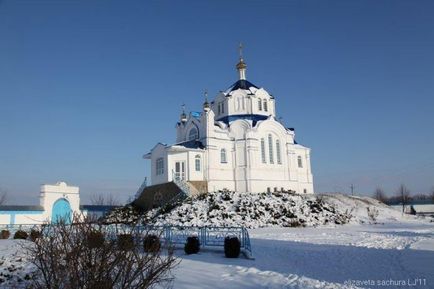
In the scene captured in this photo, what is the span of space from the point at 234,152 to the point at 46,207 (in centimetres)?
1633

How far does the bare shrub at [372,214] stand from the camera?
32.5m

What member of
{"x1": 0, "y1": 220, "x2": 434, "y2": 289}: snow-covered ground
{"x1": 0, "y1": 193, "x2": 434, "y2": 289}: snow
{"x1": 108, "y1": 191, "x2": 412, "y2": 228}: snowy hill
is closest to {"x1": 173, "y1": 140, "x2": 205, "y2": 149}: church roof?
{"x1": 108, "y1": 191, "x2": 412, "y2": 228}: snowy hill

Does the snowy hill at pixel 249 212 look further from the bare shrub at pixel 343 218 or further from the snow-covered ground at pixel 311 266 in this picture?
→ the snow-covered ground at pixel 311 266

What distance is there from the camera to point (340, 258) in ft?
40.2

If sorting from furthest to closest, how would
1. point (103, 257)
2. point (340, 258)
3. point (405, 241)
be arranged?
1. point (405, 241)
2. point (340, 258)
3. point (103, 257)

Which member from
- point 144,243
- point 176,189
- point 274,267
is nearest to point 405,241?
point 274,267

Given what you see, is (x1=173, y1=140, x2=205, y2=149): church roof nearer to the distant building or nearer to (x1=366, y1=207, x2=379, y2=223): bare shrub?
the distant building

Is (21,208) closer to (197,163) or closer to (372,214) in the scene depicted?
(197,163)

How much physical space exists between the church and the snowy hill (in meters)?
3.30

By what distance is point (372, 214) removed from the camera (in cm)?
3428

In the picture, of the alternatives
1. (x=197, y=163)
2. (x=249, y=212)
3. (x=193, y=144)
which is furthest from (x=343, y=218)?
(x=193, y=144)

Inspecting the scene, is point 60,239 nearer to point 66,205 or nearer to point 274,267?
point 274,267

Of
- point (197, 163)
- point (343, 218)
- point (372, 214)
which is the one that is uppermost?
point (197, 163)

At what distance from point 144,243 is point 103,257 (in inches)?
27.8
